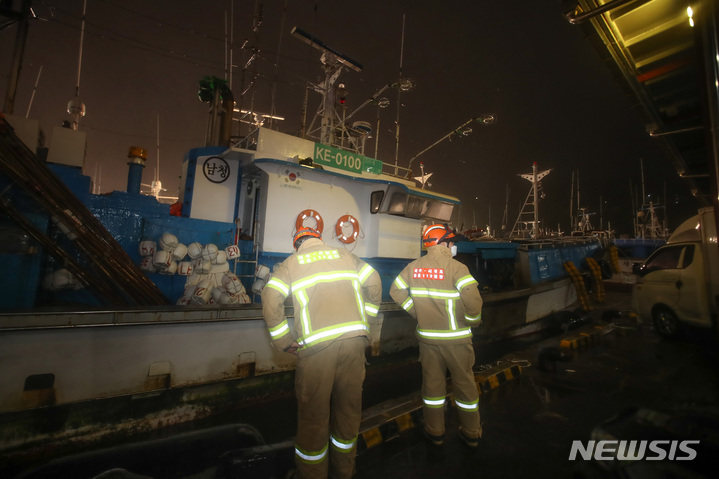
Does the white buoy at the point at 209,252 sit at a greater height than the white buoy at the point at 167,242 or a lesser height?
lesser

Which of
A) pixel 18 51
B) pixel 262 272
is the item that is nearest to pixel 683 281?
pixel 262 272

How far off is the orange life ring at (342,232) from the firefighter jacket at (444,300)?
2.94m

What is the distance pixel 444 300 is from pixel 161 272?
3.82 m

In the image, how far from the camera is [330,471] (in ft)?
7.75

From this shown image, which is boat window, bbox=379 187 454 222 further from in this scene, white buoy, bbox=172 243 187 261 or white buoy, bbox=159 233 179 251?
white buoy, bbox=159 233 179 251

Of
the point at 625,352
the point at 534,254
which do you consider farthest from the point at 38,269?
the point at 534,254

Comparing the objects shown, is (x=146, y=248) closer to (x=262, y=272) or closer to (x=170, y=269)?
(x=170, y=269)

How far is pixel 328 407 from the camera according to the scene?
223 cm

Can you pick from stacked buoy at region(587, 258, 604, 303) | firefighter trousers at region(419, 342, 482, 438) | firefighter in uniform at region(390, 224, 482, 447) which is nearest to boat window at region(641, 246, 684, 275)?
stacked buoy at region(587, 258, 604, 303)

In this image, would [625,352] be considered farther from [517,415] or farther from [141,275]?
[141,275]

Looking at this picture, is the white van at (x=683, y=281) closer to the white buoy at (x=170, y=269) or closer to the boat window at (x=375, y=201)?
the boat window at (x=375, y=201)

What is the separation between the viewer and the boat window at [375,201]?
20.3 feet

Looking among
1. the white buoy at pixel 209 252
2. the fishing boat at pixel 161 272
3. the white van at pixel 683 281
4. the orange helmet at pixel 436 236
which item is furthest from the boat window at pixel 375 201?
the white van at pixel 683 281

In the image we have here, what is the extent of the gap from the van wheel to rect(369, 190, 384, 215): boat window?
255 inches
